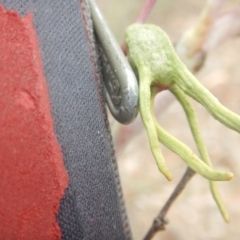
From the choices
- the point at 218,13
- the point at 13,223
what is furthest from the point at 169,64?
the point at 218,13

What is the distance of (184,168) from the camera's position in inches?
46.5

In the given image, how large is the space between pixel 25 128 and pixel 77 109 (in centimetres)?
4

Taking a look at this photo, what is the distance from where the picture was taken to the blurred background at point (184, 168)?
111 cm

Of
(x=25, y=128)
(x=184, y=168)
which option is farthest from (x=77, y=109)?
(x=184, y=168)

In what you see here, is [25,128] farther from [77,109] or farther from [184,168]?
[184,168]

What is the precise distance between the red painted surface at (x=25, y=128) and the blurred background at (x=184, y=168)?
66 cm

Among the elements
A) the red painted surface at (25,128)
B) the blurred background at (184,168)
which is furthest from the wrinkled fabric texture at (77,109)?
the blurred background at (184,168)

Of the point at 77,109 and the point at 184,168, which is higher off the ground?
the point at 77,109

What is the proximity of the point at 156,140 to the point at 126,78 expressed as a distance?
4cm

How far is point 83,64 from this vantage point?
1.04 feet

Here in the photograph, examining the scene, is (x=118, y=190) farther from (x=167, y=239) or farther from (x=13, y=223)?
(x=167, y=239)

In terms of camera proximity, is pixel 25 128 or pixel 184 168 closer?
pixel 25 128

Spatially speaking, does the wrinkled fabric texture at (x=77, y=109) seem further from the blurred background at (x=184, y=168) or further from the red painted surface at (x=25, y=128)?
the blurred background at (x=184, y=168)

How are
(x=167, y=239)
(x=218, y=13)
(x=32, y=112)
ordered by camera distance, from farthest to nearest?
(x=167, y=239)
(x=218, y=13)
(x=32, y=112)
